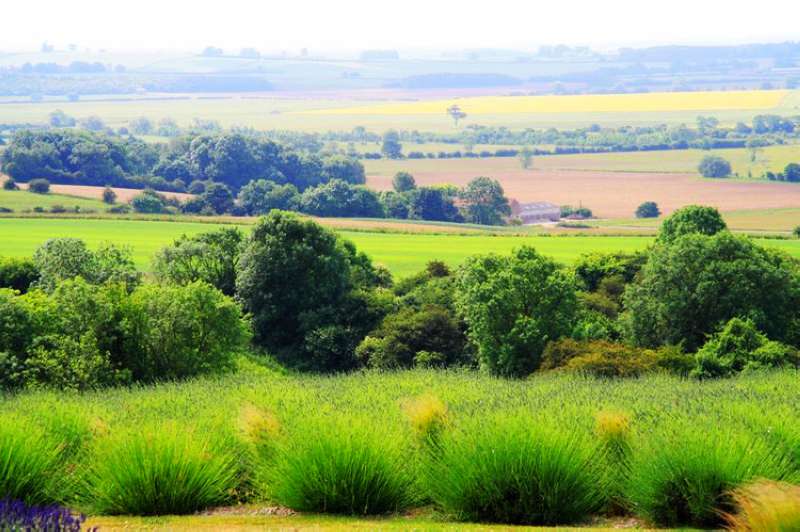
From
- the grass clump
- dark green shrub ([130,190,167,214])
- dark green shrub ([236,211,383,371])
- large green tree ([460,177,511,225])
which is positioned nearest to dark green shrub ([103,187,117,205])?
dark green shrub ([130,190,167,214])

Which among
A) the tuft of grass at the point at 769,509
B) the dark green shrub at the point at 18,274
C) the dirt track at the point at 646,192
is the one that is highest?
the tuft of grass at the point at 769,509

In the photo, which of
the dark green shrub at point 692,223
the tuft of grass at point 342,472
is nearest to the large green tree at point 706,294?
the dark green shrub at point 692,223

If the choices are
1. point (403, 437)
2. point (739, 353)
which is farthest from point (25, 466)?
point (739, 353)

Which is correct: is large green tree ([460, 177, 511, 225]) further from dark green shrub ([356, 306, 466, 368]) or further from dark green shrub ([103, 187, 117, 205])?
dark green shrub ([356, 306, 466, 368])

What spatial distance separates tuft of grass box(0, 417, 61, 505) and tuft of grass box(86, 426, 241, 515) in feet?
2.43

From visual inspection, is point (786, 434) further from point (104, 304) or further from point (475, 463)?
point (104, 304)

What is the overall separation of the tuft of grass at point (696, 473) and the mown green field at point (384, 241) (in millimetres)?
70343

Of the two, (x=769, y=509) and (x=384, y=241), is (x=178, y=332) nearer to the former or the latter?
(x=769, y=509)

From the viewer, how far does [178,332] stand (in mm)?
53188

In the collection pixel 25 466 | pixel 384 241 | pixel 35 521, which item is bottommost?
pixel 384 241

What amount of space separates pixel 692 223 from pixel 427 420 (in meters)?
57.0

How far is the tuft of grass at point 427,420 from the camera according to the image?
73.4 feet

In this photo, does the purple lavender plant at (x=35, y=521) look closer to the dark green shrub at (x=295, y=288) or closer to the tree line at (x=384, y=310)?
the tree line at (x=384, y=310)

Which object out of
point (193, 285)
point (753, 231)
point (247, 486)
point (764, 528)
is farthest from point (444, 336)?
point (753, 231)
